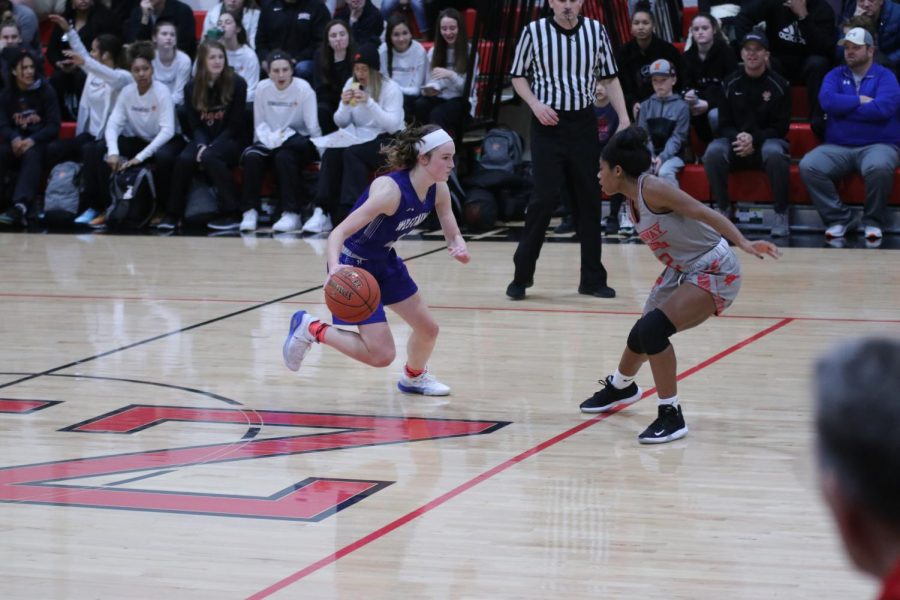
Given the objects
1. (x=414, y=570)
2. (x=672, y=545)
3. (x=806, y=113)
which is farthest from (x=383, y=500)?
(x=806, y=113)

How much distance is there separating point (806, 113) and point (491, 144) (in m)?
3.14

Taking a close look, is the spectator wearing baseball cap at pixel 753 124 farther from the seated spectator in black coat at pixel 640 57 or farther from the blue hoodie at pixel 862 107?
the seated spectator in black coat at pixel 640 57

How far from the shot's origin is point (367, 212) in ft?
18.7

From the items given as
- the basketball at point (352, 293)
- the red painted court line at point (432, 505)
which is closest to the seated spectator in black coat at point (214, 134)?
the red painted court line at point (432, 505)

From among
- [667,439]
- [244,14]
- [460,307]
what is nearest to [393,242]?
[667,439]

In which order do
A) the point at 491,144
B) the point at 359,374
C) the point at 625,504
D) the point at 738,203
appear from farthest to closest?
1. the point at 491,144
2. the point at 738,203
3. the point at 359,374
4. the point at 625,504

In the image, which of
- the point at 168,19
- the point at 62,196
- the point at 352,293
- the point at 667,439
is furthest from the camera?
the point at 168,19

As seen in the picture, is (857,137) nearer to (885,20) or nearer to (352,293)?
(885,20)

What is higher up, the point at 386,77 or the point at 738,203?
the point at 386,77

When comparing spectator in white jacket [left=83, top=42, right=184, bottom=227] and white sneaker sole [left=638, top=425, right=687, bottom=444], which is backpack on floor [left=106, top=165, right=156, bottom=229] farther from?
white sneaker sole [left=638, top=425, right=687, bottom=444]

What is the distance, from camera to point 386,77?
12477 mm

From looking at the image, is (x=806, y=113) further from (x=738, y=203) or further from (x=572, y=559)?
(x=572, y=559)

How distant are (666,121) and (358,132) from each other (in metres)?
2.92

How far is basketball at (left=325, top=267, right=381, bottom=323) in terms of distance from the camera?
5637 mm
